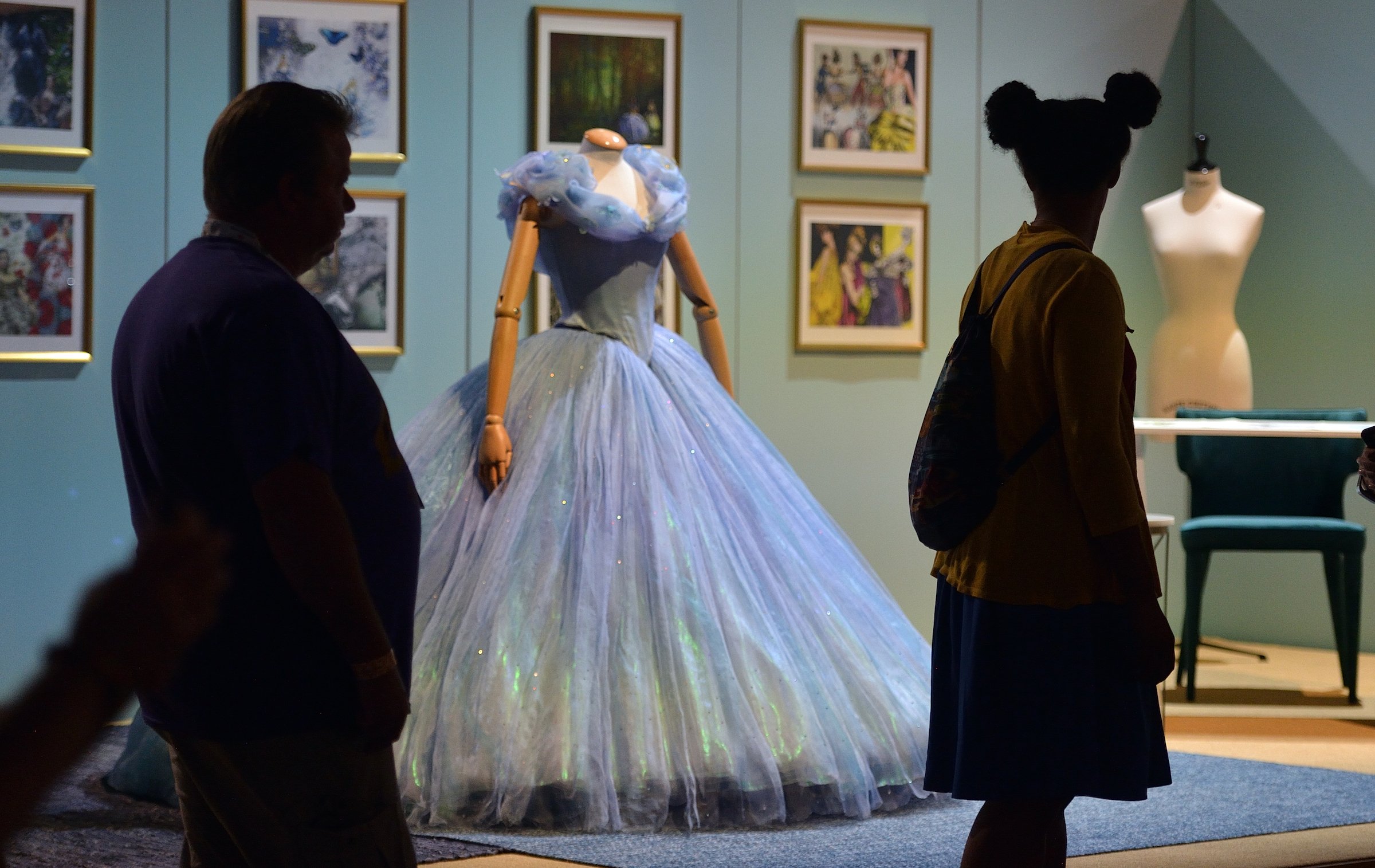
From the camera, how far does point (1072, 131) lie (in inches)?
64.6

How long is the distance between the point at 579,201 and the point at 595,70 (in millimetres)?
1735

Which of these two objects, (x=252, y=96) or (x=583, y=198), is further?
(x=583, y=198)

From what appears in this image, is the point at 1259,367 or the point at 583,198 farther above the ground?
the point at 583,198

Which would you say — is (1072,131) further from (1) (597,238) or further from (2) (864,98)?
(2) (864,98)

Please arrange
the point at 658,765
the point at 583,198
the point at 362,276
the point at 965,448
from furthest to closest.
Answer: the point at 362,276, the point at 583,198, the point at 658,765, the point at 965,448

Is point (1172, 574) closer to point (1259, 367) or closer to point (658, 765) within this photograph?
point (1259, 367)

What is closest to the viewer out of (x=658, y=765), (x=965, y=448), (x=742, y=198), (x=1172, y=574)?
(x=965, y=448)

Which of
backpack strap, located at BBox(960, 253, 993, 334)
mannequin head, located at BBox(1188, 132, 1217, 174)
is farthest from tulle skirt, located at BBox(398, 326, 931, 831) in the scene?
mannequin head, located at BBox(1188, 132, 1217, 174)

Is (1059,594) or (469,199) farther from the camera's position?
(469,199)

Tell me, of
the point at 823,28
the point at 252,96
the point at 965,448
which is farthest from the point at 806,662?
the point at 823,28

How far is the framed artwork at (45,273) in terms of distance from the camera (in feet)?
14.6

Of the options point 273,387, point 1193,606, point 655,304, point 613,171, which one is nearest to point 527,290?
point 613,171

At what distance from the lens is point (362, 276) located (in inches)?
188

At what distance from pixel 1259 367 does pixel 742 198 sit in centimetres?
240
